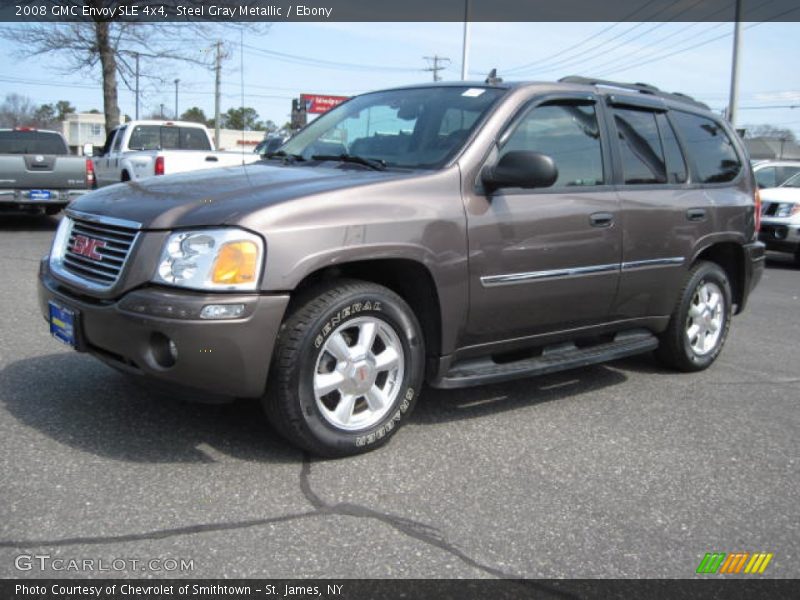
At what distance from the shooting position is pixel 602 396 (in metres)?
4.67

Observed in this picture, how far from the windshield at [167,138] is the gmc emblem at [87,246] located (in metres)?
11.5

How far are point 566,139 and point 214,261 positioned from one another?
2.27 m

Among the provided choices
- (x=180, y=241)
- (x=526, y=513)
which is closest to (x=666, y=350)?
(x=526, y=513)

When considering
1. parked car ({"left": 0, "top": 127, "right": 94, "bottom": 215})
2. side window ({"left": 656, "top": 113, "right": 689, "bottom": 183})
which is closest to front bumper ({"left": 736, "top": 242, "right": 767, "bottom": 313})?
side window ({"left": 656, "top": 113, "right": 689, "bottom": 183})

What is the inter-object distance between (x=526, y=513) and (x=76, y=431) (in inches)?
84.9

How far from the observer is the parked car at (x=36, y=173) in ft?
39.3

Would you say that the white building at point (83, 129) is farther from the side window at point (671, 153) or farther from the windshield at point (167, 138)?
the side window at point (671, 153)

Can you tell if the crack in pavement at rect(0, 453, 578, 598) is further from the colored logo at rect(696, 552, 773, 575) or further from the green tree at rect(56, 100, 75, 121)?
the green tree at rect(56, 100, 75, 121)

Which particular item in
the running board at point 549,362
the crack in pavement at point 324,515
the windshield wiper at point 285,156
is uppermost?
the windshield wiper at point 285,156

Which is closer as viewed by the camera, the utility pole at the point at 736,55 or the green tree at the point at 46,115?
the utility pole at the point at 736,55

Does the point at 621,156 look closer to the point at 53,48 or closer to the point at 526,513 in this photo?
the point at 526,513

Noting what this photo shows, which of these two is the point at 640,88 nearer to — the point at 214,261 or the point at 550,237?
the point at 550,237

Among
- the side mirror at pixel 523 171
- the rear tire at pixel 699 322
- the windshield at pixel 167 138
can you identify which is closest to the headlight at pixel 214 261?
the side mirror at pixel 523 171

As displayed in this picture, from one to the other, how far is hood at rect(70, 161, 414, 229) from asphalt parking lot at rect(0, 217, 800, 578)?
3.49ft
